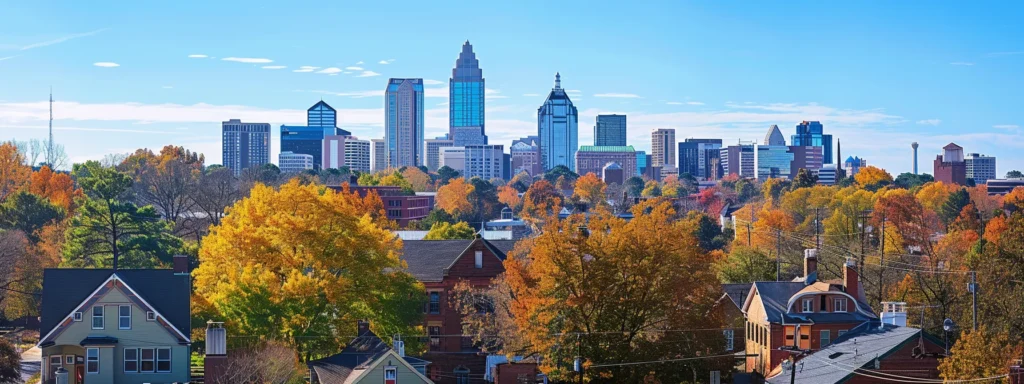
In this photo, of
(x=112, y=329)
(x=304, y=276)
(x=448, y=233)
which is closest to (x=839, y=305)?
(x=304, y=276)

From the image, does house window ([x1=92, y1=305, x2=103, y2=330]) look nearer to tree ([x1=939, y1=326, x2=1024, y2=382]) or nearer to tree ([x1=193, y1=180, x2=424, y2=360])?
tree ([x1=193, y1=180, x2=424, y2=360])

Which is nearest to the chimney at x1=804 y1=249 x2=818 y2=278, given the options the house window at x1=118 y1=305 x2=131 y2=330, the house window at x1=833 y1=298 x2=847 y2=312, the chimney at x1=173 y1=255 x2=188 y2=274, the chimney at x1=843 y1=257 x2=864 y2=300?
the chimney at x1=843 y1=257 x2=864 y2=300

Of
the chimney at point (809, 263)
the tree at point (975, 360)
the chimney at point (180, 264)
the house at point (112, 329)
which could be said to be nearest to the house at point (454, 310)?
the chimney at point (180, 264)

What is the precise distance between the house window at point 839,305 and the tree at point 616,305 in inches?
387

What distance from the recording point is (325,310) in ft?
204

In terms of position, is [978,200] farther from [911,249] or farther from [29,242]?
[29,242]

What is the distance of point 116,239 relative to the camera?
88.4 m

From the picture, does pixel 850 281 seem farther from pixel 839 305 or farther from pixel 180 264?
pixel 180 264

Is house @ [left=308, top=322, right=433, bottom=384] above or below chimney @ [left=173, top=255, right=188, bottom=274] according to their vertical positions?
below

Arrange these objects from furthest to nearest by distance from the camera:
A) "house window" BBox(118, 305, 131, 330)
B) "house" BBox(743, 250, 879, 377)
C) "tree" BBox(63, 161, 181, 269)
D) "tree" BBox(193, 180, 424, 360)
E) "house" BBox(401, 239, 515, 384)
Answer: "tree" BBox(63, 161, 181, 269)
"house" BBox(401, 239, 515, 384)
"house" BBox(743, 250, 879, 377)
"tree" BBox(193, 180, 424, 360)
"house window" BBox(118, 305, 131, 330)

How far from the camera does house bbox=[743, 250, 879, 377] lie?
6525cm

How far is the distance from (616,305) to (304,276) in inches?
561

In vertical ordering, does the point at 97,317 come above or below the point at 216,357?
above

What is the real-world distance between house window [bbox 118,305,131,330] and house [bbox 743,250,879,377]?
97.7 ft
